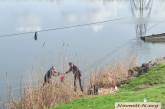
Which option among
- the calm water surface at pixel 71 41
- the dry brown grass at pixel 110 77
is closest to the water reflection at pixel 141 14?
the calm water surface at pixel 71 41

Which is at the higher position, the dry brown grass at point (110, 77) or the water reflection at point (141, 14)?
the water reflection at point (141, 14)

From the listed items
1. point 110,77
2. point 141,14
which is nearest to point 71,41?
point 110,77

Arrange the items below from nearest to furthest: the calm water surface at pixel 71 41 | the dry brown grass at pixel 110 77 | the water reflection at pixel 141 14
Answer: the dry brown grass at pixel 110 77 → the calm water surface at pixel 71 41 → the water reflection at pixel 141 14

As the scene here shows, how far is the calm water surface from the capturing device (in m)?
25.2

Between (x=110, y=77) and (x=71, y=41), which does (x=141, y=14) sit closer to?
(x=71, y=41)

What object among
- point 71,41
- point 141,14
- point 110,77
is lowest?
point 110,77

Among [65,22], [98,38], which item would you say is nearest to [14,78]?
[98,38]

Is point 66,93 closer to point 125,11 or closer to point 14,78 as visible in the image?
point 14,78

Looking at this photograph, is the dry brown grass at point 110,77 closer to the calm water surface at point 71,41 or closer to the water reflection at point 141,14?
the calm water surface at point 71,41

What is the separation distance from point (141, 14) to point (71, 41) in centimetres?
2116

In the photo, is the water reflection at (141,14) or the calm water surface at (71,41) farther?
the water reflection at (141,14)

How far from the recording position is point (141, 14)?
53.6m

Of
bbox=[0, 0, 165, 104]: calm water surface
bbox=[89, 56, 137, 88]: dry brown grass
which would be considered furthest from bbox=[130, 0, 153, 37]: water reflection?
bbox=[89, 56, 137, 88]: dry brown grass

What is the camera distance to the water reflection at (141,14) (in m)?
43.0
